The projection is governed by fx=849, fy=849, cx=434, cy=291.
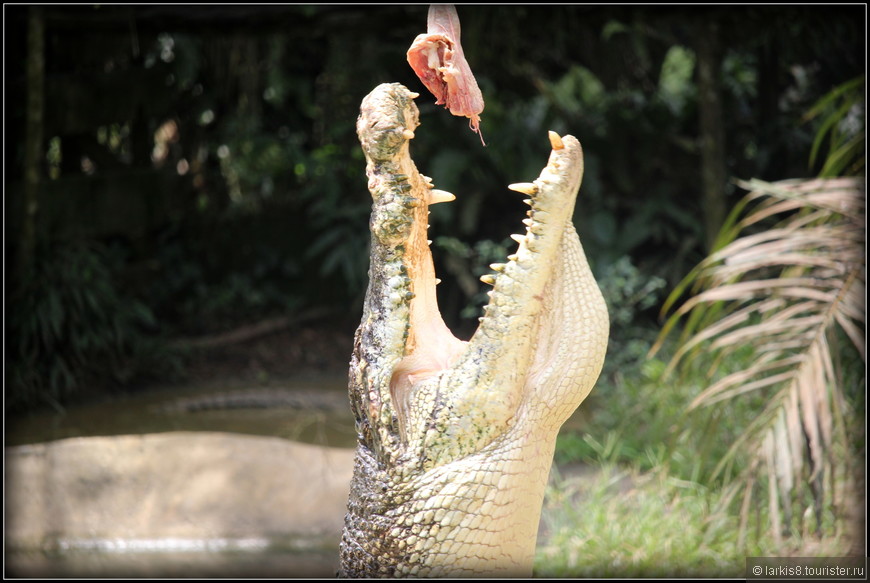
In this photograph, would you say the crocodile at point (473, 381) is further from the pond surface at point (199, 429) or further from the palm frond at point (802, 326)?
the palm frond at point (802, 326)

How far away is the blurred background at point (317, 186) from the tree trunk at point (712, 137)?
16 millimetres

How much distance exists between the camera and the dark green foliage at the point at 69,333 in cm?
571

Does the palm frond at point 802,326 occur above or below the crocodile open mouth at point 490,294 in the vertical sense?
below

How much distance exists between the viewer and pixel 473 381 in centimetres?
122

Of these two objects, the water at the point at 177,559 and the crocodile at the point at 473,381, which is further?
the water at the point at 177,559

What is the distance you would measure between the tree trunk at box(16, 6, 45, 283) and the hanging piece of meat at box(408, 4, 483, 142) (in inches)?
204

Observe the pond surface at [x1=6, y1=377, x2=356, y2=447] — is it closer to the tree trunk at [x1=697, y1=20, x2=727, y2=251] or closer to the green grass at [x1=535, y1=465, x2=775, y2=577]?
the green grass at [x1=535, y1=465, x2=775, y2=577]

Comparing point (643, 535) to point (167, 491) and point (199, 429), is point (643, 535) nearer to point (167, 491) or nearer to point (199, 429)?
point (167, 491)

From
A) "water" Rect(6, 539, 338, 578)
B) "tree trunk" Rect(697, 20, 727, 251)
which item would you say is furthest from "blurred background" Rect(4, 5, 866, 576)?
"water" Rect(6, 539, 338, 578)

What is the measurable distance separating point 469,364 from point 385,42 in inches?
256

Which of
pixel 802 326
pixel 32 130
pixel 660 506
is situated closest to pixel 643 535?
pixel 660 506

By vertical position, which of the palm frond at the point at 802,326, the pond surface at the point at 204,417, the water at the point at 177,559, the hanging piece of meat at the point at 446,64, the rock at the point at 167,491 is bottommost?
the water at the point at 177,559

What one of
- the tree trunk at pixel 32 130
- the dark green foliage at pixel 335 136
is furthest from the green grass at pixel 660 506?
the tree trunk at pixel 32 130

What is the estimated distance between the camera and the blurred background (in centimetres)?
541
